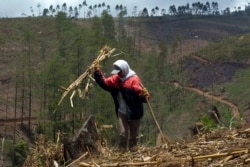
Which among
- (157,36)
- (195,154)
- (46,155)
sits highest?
(195,154)

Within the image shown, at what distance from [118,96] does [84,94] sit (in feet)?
2.08

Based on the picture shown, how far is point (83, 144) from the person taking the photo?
5785mm

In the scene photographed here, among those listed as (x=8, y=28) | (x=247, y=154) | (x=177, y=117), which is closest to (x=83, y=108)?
(x=177, y=117)

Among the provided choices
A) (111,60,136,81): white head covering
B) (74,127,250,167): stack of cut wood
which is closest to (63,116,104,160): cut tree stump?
(74,127,250,167): stack of cut wood

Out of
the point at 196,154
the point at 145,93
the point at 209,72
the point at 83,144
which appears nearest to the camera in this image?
the point at 196,154

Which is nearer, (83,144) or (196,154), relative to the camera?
(196,154)

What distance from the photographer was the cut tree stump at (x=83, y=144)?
5730 mm

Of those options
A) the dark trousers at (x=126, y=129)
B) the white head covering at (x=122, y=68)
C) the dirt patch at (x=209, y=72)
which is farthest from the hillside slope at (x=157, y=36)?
the white head covering at (x=122, y=68)

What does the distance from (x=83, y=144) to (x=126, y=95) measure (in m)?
0.81

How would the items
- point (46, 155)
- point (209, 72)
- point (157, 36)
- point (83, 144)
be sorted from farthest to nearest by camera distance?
1. point (157, 36)
2. point (209, 72)
3. point (46, 155)
4. point (83, 144)

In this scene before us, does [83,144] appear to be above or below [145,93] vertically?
below

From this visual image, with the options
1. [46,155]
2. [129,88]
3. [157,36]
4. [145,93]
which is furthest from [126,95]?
[157,36]

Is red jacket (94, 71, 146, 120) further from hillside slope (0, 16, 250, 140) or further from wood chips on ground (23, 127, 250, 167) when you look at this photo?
hillside slope (0, 16, 250, 140)

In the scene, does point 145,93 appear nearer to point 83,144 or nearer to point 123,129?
point 123,129
